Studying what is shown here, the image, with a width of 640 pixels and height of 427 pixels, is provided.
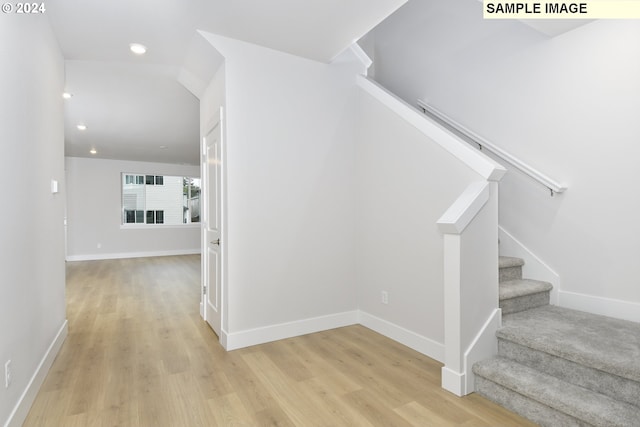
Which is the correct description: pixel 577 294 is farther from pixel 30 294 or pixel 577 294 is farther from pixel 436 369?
pixel 30 294

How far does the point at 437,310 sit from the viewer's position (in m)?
2.62

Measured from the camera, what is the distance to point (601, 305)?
2.50 meters

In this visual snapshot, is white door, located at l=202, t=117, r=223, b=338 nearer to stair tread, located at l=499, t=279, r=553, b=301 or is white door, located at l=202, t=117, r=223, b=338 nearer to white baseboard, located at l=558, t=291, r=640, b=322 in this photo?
stair tread, located at l=499, t=279, r=553, b=301

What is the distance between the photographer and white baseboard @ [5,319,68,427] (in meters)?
1.77

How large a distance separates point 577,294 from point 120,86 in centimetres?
507

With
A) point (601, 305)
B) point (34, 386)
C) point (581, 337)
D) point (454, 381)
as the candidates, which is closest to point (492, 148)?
point (601, 305)

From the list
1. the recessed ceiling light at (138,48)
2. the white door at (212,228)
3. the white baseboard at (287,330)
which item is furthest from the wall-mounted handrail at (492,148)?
the recessed ceiling light at (138,48)

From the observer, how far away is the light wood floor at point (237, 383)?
1918 millimetres

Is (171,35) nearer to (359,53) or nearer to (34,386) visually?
(359,53)

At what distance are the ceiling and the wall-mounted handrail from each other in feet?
4.49

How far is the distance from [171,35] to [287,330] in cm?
271

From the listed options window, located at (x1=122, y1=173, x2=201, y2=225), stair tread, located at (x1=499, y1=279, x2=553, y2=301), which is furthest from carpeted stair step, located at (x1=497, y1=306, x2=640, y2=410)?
window, located at (x1=122, y1=173, x2=201, y2=225)

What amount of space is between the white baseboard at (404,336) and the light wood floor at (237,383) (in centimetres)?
7

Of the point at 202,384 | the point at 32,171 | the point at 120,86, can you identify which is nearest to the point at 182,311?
the point at 202,384
